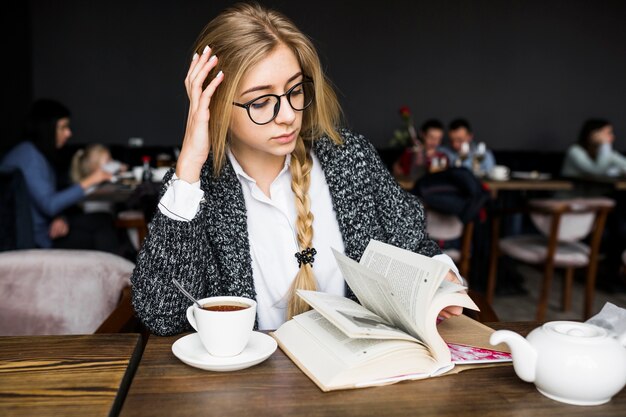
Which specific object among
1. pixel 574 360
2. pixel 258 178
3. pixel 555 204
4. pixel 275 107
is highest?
pixel 275 107

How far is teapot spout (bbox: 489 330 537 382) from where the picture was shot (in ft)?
2.76

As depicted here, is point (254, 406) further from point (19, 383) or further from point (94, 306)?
point (94, 306)

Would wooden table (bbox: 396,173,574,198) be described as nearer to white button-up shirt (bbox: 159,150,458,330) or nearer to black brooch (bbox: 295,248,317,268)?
white button-up shirt (bbox: 159,150,458,330)

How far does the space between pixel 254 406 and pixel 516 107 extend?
6.47m

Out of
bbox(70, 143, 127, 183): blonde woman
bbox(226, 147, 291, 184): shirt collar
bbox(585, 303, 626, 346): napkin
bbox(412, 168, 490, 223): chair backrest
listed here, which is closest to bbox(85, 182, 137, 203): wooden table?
bbox(70, 143, 127, 183): blonde woman

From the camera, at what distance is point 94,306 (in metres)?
1.54

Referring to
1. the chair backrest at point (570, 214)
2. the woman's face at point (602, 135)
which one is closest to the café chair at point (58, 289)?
the chair backrest at point (570, 214)

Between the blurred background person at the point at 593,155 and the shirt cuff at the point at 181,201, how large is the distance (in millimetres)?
4865

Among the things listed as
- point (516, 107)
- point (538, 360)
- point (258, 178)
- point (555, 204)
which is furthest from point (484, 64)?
point (538, 360)

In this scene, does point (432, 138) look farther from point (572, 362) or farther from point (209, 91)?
point (572, 362)

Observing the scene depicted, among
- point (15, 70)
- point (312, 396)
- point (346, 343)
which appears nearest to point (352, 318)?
point (346, 343)

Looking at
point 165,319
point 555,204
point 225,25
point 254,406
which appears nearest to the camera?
point 254,406

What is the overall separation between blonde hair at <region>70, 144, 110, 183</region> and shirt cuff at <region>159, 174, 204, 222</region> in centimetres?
332

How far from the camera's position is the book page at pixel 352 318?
2.99 ft
